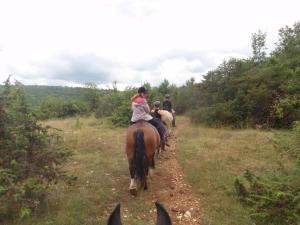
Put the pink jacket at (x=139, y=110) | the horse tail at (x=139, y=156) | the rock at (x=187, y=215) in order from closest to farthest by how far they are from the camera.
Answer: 1. the rock at (x=187, y=215)
2. the horse tail at (x=139, y=156)
3. the pink jacket at (x=139, y=110)

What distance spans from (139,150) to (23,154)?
2.24 meters

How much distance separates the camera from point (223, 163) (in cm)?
1019

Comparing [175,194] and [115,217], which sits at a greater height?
[115,217]

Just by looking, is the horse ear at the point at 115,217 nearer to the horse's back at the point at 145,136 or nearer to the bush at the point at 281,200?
the bush at the point at 281,200

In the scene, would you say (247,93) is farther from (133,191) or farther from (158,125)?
(133,191)

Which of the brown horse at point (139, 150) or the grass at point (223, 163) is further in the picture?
the brown horse at point (139, 150)

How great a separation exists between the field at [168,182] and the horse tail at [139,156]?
52 centimetres

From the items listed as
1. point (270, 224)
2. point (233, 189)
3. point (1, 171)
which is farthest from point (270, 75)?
point (1, 171)

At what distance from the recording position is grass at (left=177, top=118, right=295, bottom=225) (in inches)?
265

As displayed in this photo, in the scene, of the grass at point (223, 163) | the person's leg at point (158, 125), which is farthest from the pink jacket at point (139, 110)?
the grass at point (223, 163)

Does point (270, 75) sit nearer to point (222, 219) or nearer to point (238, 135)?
point (238, 135)

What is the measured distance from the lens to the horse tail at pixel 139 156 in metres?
7.35

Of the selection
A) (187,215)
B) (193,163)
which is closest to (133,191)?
(187,215)

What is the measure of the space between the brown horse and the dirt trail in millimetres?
511
